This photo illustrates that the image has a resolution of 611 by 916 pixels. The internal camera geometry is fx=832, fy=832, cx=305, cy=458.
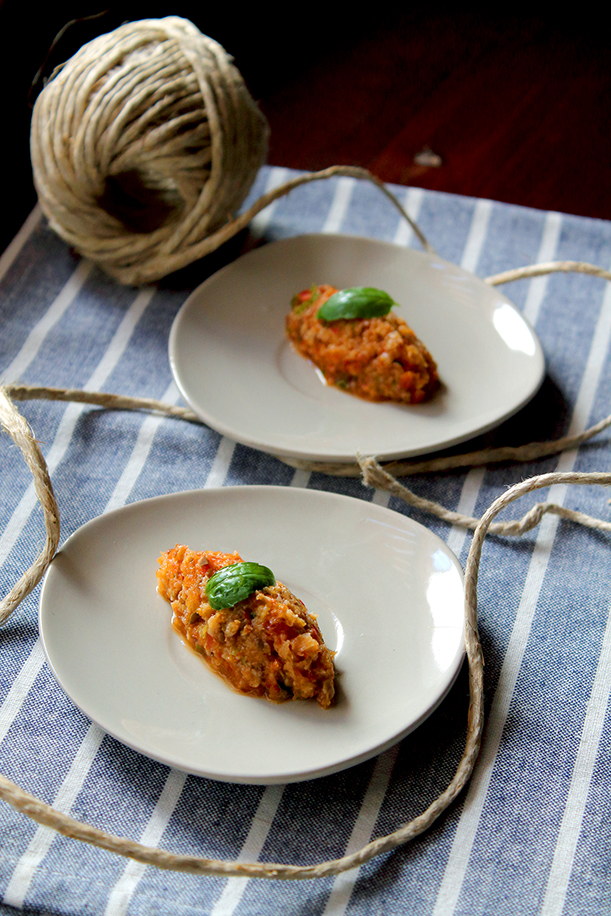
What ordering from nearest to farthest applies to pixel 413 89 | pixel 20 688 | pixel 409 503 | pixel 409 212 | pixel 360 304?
1. pixel 20 688
2. pixel 409 503
3. pixel 360 304
4. pixel 409 212
5. pixel 413 89

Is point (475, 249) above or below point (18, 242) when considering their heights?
below

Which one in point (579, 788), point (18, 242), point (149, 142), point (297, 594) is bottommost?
point (579, 788)

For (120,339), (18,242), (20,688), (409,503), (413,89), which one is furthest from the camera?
(413,89)

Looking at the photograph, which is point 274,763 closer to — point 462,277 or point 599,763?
point 599,763

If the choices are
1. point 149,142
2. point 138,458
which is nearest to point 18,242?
point 149,142

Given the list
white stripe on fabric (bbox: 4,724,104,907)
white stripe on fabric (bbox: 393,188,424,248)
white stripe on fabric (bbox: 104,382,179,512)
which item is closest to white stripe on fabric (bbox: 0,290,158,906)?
white stripe on fabric (bbox: 4,724,104,907)

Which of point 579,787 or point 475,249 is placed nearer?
point 579,787

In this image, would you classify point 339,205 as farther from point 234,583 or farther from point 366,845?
point 366,845

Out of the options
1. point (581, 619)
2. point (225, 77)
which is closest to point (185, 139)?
point (225, 77)
